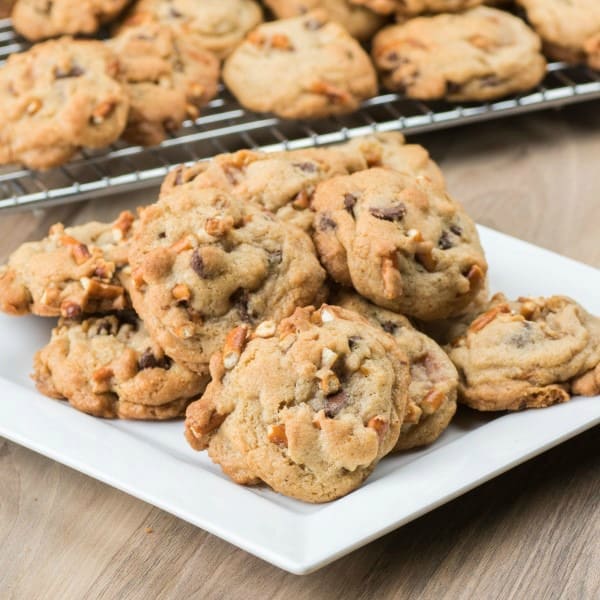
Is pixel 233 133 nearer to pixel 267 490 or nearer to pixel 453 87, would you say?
pixel 453 87

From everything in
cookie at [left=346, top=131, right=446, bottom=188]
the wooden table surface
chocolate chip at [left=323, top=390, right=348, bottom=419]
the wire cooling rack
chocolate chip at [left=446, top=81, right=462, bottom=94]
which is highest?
cookie at [left=346, top=131, right=446, bottom=188]

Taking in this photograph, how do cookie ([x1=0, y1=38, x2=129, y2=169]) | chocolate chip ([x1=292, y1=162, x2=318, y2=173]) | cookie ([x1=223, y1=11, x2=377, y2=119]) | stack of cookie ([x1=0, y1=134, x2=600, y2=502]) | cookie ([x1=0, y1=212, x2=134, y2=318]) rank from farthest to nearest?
cookie ([x1=223, y1=11, x2=377, y2=119])
cookie ([x1=0, y1=38, x2=129, y2=169])
chocolate chip ([x1=292, y1=162, x2=318, y2=173])
cookie ([x1=0, y1=212, x2=134, y2=318])
stack of cookie ([x1=0, y1=134, x2=600, y2=502])

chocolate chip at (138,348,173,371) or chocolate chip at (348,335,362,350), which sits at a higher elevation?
chocolate chip at (348,335,362,350)

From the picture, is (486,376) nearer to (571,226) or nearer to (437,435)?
(437,435)

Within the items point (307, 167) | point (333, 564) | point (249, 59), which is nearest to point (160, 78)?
point (249, 59)

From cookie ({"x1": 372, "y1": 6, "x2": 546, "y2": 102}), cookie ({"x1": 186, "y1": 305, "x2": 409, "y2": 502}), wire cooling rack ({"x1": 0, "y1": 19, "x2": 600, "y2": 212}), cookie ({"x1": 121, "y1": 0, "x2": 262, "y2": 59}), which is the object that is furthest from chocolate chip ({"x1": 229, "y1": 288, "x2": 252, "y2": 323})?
cookie ({"x1": 121, "y1": 0, "x2": 262, "y2": 59})

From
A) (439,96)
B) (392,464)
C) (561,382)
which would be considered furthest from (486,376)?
(439,96)

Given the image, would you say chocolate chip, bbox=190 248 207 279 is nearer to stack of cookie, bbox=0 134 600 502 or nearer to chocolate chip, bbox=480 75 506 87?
stack of cookie, bbox=0 134 600 502

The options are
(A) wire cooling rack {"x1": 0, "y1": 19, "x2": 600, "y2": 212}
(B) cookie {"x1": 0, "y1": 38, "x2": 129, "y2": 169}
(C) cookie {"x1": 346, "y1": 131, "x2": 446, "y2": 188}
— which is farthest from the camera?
(A) wire cooling rack {"x1": 0, "y1": 19, "x2": 600, "y2": 212}
